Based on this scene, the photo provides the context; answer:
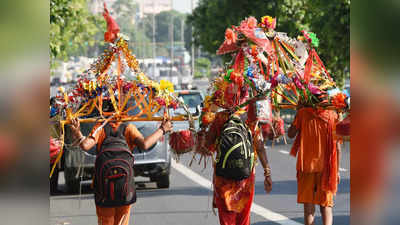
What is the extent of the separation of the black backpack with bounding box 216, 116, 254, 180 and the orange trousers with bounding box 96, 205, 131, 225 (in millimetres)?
921

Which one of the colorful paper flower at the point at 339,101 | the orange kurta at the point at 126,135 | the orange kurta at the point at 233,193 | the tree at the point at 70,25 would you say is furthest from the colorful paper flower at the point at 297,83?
the tree at the point at 70,25

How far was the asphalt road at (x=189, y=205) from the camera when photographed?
9719mm

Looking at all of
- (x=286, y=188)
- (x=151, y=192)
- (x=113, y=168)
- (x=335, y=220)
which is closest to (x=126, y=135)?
(x=113, y=168)

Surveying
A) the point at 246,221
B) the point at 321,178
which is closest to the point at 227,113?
A: the point at 246,221

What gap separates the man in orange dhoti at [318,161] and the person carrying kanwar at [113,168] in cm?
187

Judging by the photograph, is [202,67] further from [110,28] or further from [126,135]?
[126,135]

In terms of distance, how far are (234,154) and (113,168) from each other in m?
1.07

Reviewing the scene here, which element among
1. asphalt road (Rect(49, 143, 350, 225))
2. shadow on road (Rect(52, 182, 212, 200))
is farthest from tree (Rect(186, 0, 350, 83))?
shadow on road (Rect(52, 182, 212, 200))

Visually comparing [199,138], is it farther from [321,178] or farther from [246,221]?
[321,178]

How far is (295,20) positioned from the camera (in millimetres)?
28641
